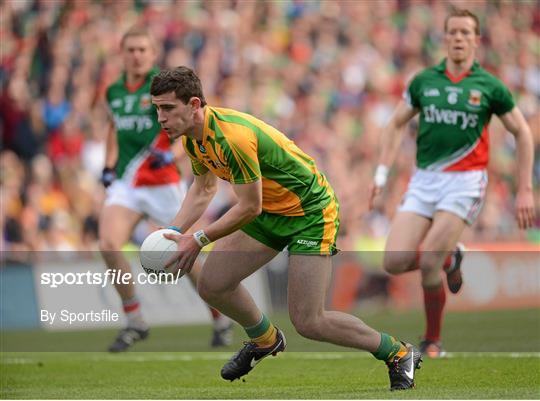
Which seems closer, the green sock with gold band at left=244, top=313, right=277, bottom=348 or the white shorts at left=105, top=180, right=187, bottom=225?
the green sock with gold band at left=244, top=313, right=277, bottom=348

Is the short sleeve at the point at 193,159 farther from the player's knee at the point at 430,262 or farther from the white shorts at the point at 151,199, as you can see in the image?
the white shorts at the point at 151,199

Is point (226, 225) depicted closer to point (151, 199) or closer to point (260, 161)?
point (260, 161)

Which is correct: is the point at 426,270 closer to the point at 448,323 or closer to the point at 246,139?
the point at 246,139

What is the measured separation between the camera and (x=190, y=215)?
28.7 feet

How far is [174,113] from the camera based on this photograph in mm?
7977

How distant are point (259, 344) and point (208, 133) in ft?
5.65

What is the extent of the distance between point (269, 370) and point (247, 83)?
10666 mm

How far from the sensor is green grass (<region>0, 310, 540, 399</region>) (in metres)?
8.84

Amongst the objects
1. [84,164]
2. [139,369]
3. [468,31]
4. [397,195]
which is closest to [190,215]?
[139,369]

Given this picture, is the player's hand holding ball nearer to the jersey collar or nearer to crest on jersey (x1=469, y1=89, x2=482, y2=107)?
crest on jersey (x1=469, y1=89, x2=482, y2=107)

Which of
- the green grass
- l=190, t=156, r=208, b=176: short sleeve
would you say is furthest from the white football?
the green grass

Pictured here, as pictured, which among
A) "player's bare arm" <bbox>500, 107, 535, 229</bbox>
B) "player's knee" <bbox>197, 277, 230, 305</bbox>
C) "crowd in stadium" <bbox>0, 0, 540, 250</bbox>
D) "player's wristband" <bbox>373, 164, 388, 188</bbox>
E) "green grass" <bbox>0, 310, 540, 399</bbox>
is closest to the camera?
"player's knee" <bbox>197, 277, 230, 305</bbox>

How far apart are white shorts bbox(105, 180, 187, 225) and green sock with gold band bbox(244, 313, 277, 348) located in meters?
3.61

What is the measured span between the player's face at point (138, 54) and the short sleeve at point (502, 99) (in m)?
3.38
